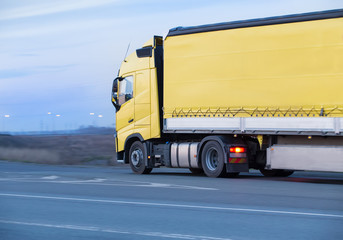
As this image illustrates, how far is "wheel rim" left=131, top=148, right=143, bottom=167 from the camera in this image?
2148 centimetres

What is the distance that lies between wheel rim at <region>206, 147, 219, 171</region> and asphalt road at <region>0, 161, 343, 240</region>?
2.99 meters

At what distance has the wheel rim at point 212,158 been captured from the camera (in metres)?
19.1

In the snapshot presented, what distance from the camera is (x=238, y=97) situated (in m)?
18.2

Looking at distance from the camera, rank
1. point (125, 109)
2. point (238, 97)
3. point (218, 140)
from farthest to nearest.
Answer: point (125, 109), point (218, 140), point (238, 97)

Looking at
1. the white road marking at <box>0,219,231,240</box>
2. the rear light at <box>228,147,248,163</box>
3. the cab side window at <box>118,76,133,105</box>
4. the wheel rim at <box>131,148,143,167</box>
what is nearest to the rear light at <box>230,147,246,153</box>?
the rear light at <box>228,147,248,163</box>

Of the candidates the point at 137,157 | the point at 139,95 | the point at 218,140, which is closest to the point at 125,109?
the point at 139,95

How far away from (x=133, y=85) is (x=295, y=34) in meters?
6.51

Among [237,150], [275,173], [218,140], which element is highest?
[218,140]

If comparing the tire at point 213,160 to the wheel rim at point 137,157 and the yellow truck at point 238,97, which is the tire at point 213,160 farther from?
the wheel rim at point 137,157

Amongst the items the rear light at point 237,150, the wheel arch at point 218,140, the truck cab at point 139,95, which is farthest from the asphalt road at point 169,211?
the truck cab at point 139,95

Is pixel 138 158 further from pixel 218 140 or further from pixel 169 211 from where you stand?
pixel 169 211

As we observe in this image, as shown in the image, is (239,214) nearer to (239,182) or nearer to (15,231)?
(15,231)

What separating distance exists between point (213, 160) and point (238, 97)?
2159 mm

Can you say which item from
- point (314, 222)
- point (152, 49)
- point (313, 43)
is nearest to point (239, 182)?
point (313, 43)
